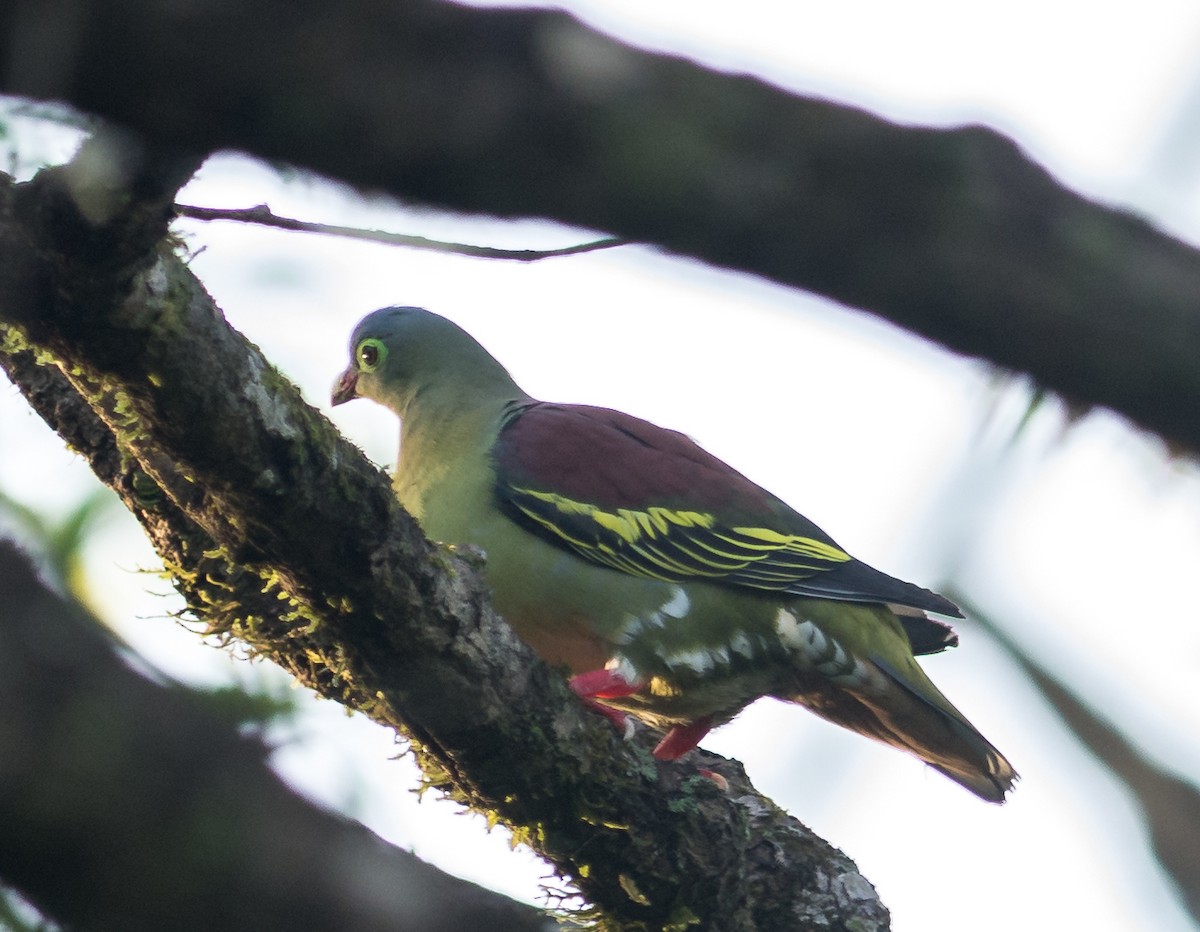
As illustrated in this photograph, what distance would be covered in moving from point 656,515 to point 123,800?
3.10 meters

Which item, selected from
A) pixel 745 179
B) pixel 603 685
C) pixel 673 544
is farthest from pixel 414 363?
pixel 745 179

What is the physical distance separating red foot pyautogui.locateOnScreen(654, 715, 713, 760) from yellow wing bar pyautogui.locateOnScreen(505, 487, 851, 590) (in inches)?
21.7

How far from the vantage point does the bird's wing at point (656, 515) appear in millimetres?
5070

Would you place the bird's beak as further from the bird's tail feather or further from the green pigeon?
the bird's tail feather

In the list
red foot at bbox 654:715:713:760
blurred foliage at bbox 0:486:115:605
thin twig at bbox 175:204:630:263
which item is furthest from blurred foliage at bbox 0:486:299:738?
red foot at bbox 654:715:713:760

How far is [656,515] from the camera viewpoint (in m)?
5.24

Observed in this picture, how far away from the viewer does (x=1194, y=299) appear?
1074 millimetres

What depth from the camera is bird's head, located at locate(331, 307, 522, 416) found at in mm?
6160

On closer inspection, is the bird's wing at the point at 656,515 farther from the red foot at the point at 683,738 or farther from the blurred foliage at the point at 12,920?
the blurred foliage at the point at 12,920

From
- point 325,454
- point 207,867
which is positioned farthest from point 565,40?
point 325,454

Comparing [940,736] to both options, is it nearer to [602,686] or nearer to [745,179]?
[602,686]

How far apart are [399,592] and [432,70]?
2.38 meters

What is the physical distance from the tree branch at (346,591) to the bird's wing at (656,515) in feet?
2.44

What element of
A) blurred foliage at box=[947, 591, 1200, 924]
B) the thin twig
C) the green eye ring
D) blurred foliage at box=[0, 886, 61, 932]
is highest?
the green eye ring
